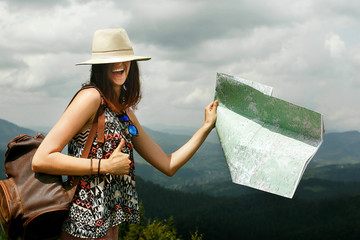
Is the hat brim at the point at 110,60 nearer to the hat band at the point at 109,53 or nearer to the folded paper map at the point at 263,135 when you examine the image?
the hat band at the point at 109,53

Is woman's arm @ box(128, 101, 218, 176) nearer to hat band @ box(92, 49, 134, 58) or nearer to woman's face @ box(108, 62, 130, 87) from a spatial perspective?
woman's face @ box(108, 62, 130, 87)

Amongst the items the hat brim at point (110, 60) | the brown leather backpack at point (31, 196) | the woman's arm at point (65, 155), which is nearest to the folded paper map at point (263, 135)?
the hat brim at point (110, 60)

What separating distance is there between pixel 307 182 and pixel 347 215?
53.9 m

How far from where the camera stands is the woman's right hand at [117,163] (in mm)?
2822

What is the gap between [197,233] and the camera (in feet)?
23.2

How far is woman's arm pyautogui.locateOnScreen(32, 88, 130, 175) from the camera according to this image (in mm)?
2768

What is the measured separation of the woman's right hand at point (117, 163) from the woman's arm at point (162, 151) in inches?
27.3

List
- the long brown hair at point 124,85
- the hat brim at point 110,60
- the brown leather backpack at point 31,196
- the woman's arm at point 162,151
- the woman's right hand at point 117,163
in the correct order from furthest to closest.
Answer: the woman's arm at point 162,151, the long brown hair at point 124,85, the hat brim at point 110,60, the woman's right hand at point 117,163, the brown leather backpack at point 31,196

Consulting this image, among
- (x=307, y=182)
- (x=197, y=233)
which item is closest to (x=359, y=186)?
(x=307, y=182)

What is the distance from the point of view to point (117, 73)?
315cm

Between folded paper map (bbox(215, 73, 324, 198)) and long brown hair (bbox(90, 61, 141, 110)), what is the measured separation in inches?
32.2

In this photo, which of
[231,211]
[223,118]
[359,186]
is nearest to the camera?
[223,118]

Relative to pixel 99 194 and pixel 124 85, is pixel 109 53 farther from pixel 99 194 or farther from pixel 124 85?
pixel 99 194

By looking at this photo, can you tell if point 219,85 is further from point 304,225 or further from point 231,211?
point 231,211
